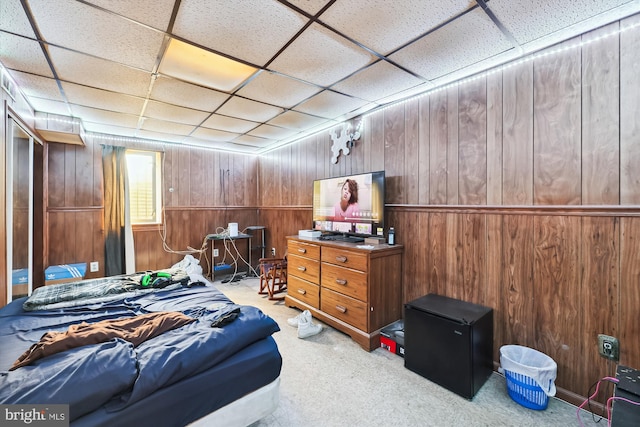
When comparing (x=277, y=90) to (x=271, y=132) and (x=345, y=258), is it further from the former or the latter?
(x=345, y=258)

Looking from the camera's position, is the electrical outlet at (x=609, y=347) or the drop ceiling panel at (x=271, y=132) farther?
the drop ceiling panel at (x=271, y=132)

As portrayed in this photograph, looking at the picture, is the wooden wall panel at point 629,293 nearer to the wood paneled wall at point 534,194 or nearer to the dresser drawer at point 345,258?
the wood paneled wall at point 534,194

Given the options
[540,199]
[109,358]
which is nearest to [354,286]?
[540,199]

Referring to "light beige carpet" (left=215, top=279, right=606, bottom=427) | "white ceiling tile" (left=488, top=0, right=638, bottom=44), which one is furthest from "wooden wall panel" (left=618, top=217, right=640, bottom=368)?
"white ceiling tile" (left=488, top=0, right=638, bottom=44)

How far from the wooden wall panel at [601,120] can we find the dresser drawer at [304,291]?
2421 mm

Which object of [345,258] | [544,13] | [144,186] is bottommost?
[345,258]

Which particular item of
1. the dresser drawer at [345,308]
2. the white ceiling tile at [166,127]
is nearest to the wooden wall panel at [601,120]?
the dresser drawer at [345,308]

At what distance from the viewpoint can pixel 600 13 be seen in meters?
1.57

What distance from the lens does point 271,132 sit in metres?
4.10

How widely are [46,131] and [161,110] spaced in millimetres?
1415

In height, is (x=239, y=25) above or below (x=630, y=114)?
above

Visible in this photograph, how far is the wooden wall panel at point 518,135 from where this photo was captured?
6.52 feet

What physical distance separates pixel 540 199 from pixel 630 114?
655mm

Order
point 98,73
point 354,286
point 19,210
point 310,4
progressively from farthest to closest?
1. point 19,210
2. point 354,286
3. point 98,73
4. point 310,4
